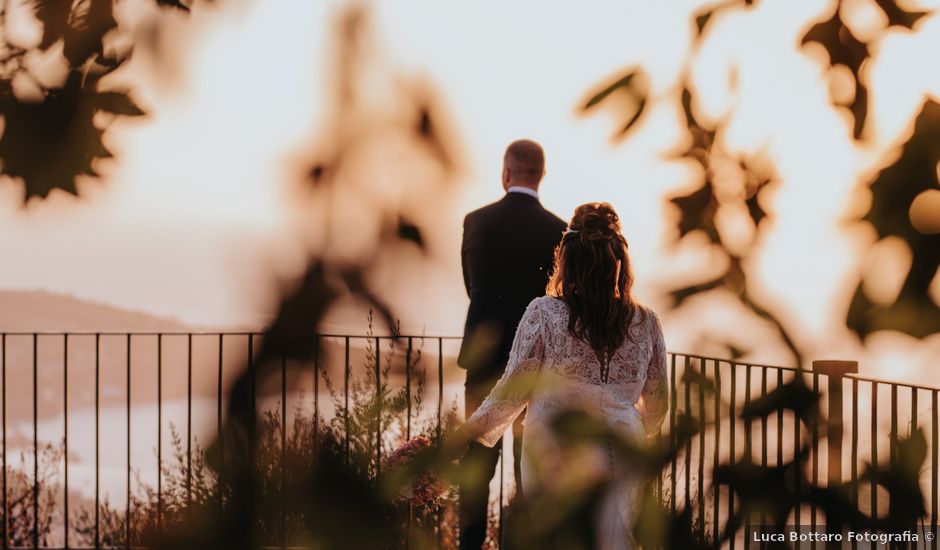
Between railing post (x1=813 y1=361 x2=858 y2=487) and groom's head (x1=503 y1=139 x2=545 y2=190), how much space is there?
249 cm

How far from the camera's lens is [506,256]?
143 inches

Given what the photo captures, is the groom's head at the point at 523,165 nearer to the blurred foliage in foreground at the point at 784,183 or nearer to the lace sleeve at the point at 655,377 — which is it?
the lace sleeve at the point at 655,377

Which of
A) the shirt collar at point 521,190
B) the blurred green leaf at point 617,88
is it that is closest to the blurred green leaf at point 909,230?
the blurred green leaf at point 617,88

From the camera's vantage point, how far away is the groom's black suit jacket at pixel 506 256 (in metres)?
3.61

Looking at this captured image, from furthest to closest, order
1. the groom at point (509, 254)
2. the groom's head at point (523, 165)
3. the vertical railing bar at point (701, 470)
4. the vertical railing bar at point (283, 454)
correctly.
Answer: the groom at point (509, 254) < the groom's head at point (523, 165) < the vertical railing bar at point (701, 470) < the vertical railing bar at point (283, 454)

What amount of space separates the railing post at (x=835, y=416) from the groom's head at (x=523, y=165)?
249 cm

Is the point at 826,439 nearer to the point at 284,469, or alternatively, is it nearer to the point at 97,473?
the point at 284,469

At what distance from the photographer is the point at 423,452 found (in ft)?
3.07

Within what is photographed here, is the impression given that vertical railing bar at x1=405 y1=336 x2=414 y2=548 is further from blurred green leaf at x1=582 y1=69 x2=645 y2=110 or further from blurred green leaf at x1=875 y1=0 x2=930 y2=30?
blurred green leaf at x1=875 y1=0 x2=930 y2=30

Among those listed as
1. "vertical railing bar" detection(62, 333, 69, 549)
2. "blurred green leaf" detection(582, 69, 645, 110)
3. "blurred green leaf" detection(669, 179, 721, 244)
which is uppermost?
"blurred green leaf" detection(582, 69, 645, 110)

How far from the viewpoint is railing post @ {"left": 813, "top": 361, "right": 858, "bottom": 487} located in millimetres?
896

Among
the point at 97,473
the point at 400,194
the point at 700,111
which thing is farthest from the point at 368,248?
the point at 97,473

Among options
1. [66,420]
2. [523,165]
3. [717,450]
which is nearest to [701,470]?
[717,450]

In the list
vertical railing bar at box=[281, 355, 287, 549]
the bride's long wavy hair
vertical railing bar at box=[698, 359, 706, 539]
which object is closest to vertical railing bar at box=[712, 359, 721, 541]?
vertical railing bar at box=[698, 359, 706, 539]
